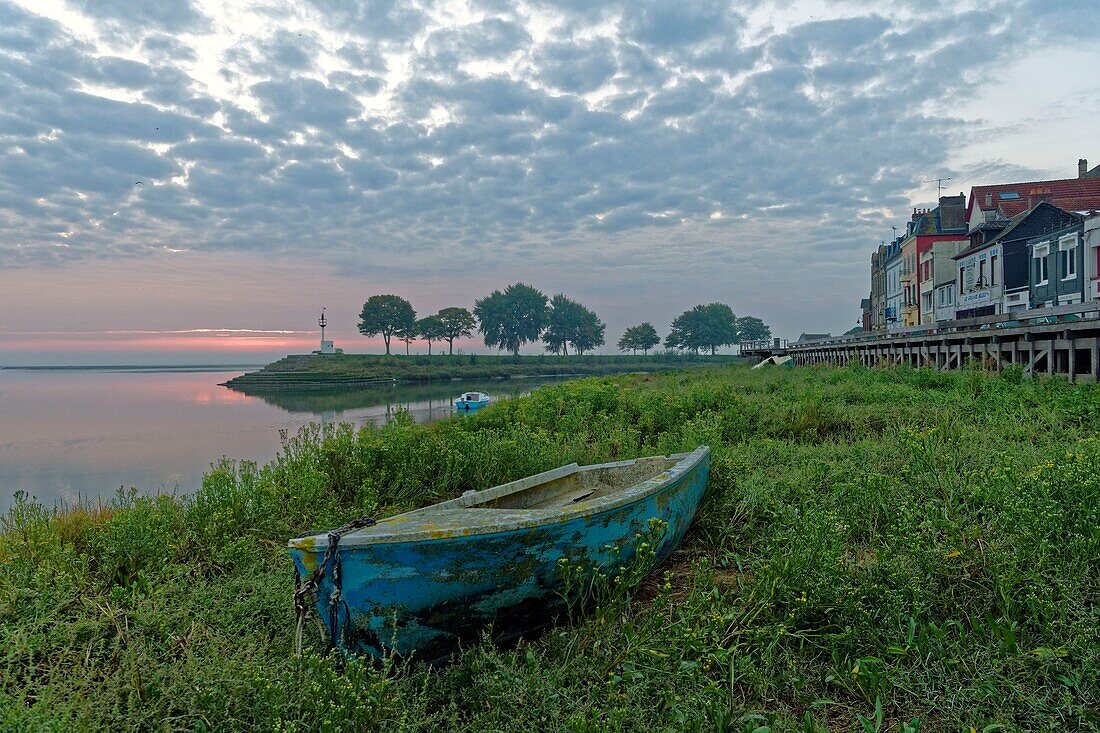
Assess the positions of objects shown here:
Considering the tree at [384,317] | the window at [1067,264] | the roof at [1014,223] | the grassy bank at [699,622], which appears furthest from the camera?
the tree at [384,317]

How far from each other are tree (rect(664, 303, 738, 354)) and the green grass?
2.51m

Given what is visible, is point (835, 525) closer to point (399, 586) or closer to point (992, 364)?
point (399, 586)

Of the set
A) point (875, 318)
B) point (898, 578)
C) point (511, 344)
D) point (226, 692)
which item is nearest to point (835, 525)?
point (898, 578)

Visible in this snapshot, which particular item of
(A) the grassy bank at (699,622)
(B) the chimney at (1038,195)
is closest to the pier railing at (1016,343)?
(A) the grassy bank at (699,622)

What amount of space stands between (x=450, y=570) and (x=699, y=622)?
181cm

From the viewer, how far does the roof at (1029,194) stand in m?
35.7

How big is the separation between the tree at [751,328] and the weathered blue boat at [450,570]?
12792 centimetres

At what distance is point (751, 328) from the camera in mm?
134250

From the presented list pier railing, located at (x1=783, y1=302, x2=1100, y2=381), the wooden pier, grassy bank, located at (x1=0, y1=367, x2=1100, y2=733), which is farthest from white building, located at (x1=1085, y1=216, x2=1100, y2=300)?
grassy bank, located at (x1=0, y1=367, x2=1100, y2=733)

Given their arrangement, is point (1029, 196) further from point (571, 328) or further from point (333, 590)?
point (571, 328)

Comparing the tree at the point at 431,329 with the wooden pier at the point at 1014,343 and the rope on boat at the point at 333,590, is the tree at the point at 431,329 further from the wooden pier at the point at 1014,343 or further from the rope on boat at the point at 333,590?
the rope on boat at the point at 333,590

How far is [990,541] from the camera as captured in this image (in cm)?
493

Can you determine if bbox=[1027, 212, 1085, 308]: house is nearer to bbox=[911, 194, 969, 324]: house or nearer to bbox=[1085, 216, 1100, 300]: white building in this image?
bbox=[1085, 216, 1100, 300]: white building

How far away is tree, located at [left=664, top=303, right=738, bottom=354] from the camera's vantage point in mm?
117688
